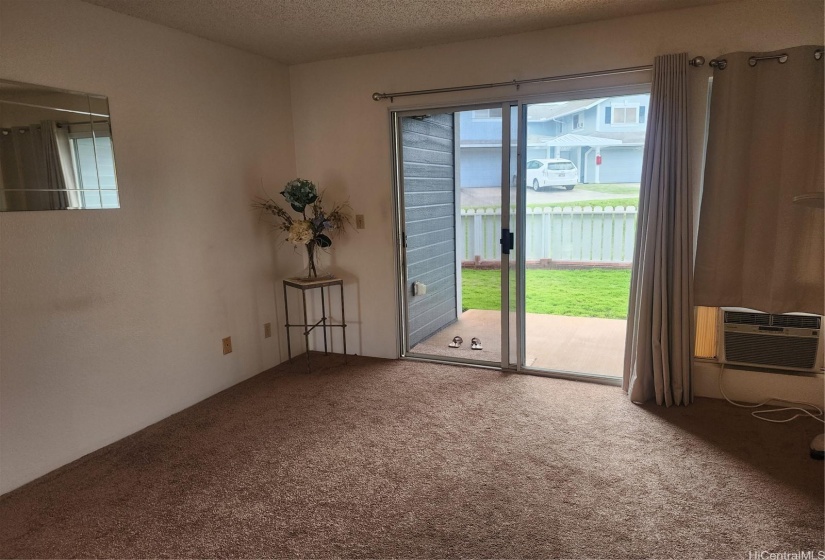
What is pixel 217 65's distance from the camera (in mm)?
3457

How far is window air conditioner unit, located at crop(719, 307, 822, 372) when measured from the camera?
298 cm

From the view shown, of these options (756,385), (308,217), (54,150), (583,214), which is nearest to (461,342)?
(583,214)

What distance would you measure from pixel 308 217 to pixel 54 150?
76.5 inches

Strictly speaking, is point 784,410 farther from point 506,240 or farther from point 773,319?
point 506,240

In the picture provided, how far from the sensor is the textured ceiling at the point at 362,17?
279cm

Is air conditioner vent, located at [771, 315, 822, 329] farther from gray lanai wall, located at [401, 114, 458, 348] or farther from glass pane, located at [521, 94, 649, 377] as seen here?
gray lanai wall, located at [401, 114, 458, 348]

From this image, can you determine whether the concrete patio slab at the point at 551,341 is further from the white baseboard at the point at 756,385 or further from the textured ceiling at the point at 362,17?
the textured ceiling at the point at 362,17

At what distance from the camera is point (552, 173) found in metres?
3.60

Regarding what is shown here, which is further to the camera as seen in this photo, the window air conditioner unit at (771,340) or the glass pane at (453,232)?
the glass pane at (453,232)

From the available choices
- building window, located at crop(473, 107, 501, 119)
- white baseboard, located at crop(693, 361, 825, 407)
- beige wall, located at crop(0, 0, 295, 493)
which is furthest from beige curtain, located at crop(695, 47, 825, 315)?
beige wall, located at crop(0, 0, 295, 493)

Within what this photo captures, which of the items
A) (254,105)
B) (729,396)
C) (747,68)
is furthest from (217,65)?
(729,396)

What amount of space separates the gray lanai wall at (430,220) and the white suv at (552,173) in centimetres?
68

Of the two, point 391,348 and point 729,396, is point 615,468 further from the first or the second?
point 391,348

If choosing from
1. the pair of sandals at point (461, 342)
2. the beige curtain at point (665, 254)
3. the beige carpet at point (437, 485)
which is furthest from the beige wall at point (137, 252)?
the beige curtain at point (665, 254)
